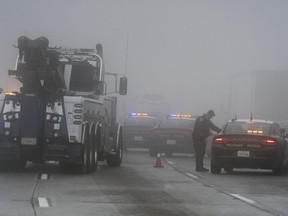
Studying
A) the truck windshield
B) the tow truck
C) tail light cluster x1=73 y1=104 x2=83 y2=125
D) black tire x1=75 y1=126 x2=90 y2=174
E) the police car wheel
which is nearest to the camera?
tail light cluster x1=73 y1=104 x2=83 y2=125

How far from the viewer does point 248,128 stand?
17484 millimetres

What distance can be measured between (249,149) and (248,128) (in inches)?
31.6

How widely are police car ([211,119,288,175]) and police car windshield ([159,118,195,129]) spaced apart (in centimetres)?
868

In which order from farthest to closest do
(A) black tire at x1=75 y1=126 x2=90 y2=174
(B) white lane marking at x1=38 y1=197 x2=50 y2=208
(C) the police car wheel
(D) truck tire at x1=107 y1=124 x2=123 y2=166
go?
(D) truck tire at x1=107 y1=124 x2=123 y2=166 → (C) the police car wheel → (A) black tire at x1=75 y1=126 x2=90 y2=174 → (B) white lane marking at x1=38 y1=197 x2=50 y2=208

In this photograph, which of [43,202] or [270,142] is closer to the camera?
[43,202]

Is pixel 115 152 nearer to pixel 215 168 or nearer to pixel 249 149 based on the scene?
pixel 215 168

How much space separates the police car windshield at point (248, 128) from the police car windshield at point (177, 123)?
331 inches

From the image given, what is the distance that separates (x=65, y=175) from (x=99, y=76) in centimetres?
326

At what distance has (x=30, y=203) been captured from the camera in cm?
1088

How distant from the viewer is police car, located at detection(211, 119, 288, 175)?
1678 centimetres

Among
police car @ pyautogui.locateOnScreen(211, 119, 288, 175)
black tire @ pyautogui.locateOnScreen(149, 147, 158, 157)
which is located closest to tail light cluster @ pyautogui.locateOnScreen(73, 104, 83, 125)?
police car @ pyautogui.locateOnScreen(211, 119, 288, 175)

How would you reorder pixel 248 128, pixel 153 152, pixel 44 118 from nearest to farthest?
pixel 44 118 < pixel 248 128 < pixel 153 152

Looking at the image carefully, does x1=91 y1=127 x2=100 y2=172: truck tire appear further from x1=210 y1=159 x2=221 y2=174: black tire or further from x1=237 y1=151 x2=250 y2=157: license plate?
x1=237 y1=151 x2=250 y2=157: license plate

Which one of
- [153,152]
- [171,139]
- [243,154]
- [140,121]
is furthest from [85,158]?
[140,121]
